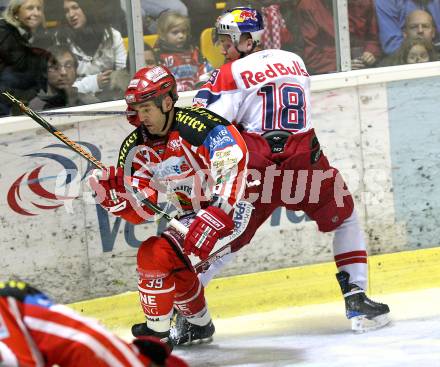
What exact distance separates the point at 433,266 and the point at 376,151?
2.32 ft

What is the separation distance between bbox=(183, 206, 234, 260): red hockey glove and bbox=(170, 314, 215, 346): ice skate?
78 centimetres

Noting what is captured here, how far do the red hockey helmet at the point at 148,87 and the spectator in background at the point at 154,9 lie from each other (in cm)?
147

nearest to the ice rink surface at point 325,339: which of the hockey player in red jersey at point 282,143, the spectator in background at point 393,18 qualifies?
the hockey player in red jersey at point 282,143

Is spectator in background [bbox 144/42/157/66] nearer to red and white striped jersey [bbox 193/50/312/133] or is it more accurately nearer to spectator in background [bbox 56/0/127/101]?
spectator in background [bbox 56/0/127/101]

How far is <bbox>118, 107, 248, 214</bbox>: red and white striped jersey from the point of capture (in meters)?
4.30

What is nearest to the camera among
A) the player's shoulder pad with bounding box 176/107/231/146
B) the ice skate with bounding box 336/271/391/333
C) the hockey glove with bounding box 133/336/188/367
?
the hockey glove with bounding box 133/336/188/367

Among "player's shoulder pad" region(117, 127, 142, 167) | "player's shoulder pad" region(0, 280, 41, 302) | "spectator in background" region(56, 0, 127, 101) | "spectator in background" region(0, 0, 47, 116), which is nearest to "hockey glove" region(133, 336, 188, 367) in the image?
"player's shoulder pad" region(0, 280, 41, 302)

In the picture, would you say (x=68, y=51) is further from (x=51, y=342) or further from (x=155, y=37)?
(x=51, y=342)

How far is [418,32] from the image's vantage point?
6445 mm

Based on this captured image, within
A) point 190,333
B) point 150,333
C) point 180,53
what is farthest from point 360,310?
point 180,53

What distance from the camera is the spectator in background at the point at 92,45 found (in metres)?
5.65

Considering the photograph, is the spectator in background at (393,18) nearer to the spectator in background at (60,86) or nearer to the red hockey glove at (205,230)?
the spectator in background at (60,86)

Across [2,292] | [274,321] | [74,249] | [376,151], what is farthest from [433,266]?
[2,292]

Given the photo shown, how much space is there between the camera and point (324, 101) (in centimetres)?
610
